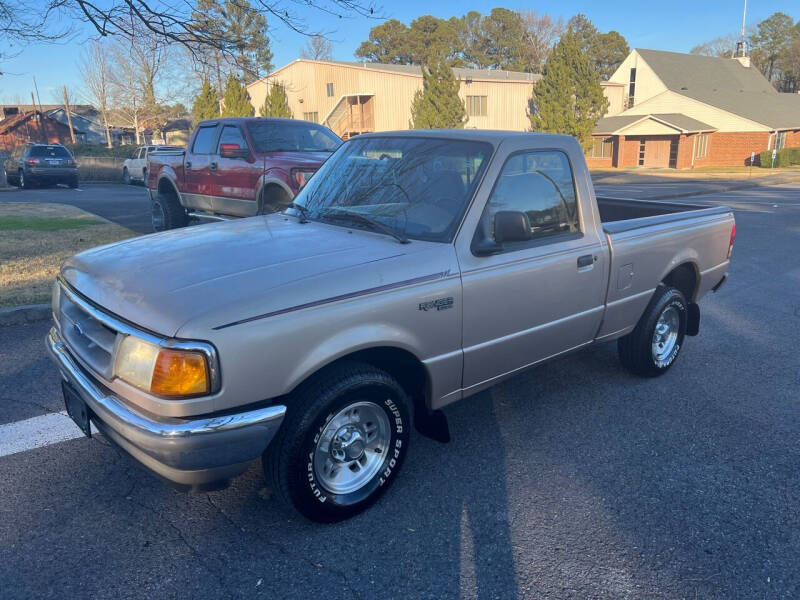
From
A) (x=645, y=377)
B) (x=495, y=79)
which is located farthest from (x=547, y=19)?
(x=645, y=377)

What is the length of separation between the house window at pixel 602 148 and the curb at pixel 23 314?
4257 centimetres

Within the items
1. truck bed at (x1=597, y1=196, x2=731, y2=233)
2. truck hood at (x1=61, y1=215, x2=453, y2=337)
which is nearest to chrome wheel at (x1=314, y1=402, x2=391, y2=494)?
truck hood at (x1=61, y1=215, x2=453, y2=337)

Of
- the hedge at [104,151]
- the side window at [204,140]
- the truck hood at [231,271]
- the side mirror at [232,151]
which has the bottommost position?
the truck hood at [231,271]

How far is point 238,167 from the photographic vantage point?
8.96m

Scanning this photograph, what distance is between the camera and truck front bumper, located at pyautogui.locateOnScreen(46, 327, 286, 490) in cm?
251

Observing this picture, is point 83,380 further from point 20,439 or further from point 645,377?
point 645,377

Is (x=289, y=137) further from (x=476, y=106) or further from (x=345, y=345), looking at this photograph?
(x=476, y=106)

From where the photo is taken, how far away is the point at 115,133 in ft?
223

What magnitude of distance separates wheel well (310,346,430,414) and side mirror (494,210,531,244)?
819 millimetres

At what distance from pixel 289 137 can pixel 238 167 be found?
0.89m

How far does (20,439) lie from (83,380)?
1284mm

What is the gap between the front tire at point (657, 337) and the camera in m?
4.78

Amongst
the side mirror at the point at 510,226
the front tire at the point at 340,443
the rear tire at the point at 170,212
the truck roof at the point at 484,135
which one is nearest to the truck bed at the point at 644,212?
the truck roof at the point at 484,135

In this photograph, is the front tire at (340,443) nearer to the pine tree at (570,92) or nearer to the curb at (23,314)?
the curb at (23,314)
